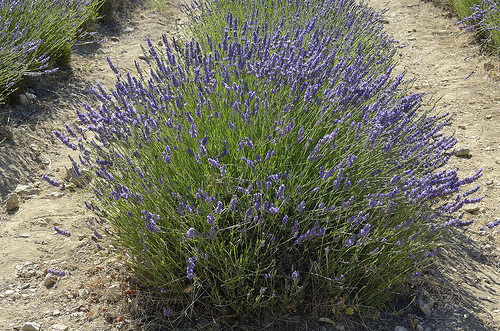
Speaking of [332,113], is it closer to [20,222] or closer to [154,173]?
[154,173]

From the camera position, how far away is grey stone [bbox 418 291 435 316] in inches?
88.8

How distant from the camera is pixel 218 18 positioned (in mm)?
4648

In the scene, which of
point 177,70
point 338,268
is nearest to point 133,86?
point 177,70

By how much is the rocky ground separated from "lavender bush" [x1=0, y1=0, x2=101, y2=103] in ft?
0.82

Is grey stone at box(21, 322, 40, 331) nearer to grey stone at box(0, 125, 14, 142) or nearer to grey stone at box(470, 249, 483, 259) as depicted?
grey stone at box(0, 125, 14, 142)

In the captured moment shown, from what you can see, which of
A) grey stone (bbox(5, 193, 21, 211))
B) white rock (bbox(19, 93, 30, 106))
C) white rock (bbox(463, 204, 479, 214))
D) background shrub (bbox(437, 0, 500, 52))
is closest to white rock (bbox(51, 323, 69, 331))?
grey stone (bbox(5, 193, 21, 211))

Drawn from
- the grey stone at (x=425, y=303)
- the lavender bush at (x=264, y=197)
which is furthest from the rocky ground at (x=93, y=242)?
the lavender bush at (x=264, y=197)

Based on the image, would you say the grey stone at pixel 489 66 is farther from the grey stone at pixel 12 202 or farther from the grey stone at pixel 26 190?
the grey stone at pixel 12 202

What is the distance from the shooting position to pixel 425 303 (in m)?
2.28

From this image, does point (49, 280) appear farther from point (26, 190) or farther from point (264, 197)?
point (264, 197)

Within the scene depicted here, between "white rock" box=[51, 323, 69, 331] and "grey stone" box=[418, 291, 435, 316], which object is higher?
"white rock" box=[51, 323, 69, 331]

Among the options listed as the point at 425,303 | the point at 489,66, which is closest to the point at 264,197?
the point at 425,303

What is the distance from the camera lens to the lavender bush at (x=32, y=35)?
3.53 m

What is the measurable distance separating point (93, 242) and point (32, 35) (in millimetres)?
2283
